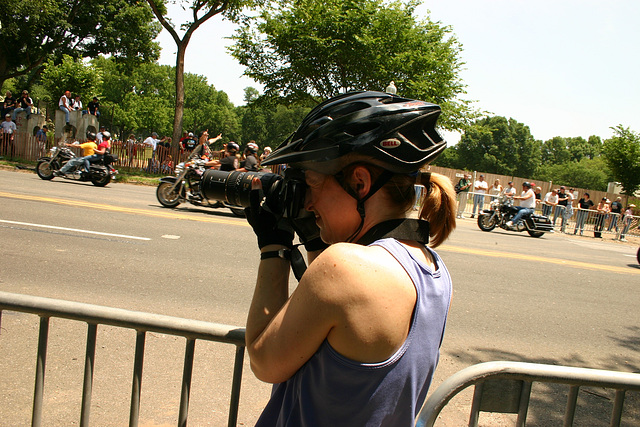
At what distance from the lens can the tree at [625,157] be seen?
32062 mm

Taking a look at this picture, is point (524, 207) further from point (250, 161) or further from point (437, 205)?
point (437, 205)

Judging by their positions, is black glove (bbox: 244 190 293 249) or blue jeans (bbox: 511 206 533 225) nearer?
black glove (bbox: 244 190 293 249)

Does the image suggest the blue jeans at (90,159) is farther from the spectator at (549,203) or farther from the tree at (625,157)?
the tree at (625,157)

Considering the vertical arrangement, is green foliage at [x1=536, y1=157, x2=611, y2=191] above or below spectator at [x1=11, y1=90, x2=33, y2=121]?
above

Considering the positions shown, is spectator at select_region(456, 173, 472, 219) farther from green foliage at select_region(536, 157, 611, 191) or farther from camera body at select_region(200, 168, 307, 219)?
green foliage at select_region(536, 157, 611, 191)

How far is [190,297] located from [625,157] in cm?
3505

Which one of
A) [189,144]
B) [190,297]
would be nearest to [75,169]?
[189,144]

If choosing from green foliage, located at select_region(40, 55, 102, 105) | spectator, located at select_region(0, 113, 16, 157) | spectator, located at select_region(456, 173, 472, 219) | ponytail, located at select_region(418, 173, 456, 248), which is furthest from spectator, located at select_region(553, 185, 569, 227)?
green foliage, located at select_region(40, 55, 102, 105)

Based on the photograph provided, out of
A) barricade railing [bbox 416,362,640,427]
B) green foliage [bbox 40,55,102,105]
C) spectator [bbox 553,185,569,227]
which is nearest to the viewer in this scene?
barricade railing [bbox 416,362,640,427]

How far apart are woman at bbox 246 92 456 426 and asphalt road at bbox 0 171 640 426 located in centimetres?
110

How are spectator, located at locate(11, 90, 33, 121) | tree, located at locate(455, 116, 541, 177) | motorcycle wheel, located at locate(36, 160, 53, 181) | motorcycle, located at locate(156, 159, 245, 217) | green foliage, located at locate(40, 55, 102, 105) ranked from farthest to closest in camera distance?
tree, located at locate(455, 116, 541, 177), green foliage, located at locate(40, 55, 102, 105), spectator, located at locate(11, 90, 33, 121), motorcycle wheel, located at locate(36, 160, 53, 181), motorcycle, located at locate(156, 159, 245, 217)

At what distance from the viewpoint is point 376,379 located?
1.11 metres

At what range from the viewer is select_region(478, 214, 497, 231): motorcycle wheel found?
49.6 feet

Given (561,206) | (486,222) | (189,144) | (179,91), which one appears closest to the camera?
(486,222)
